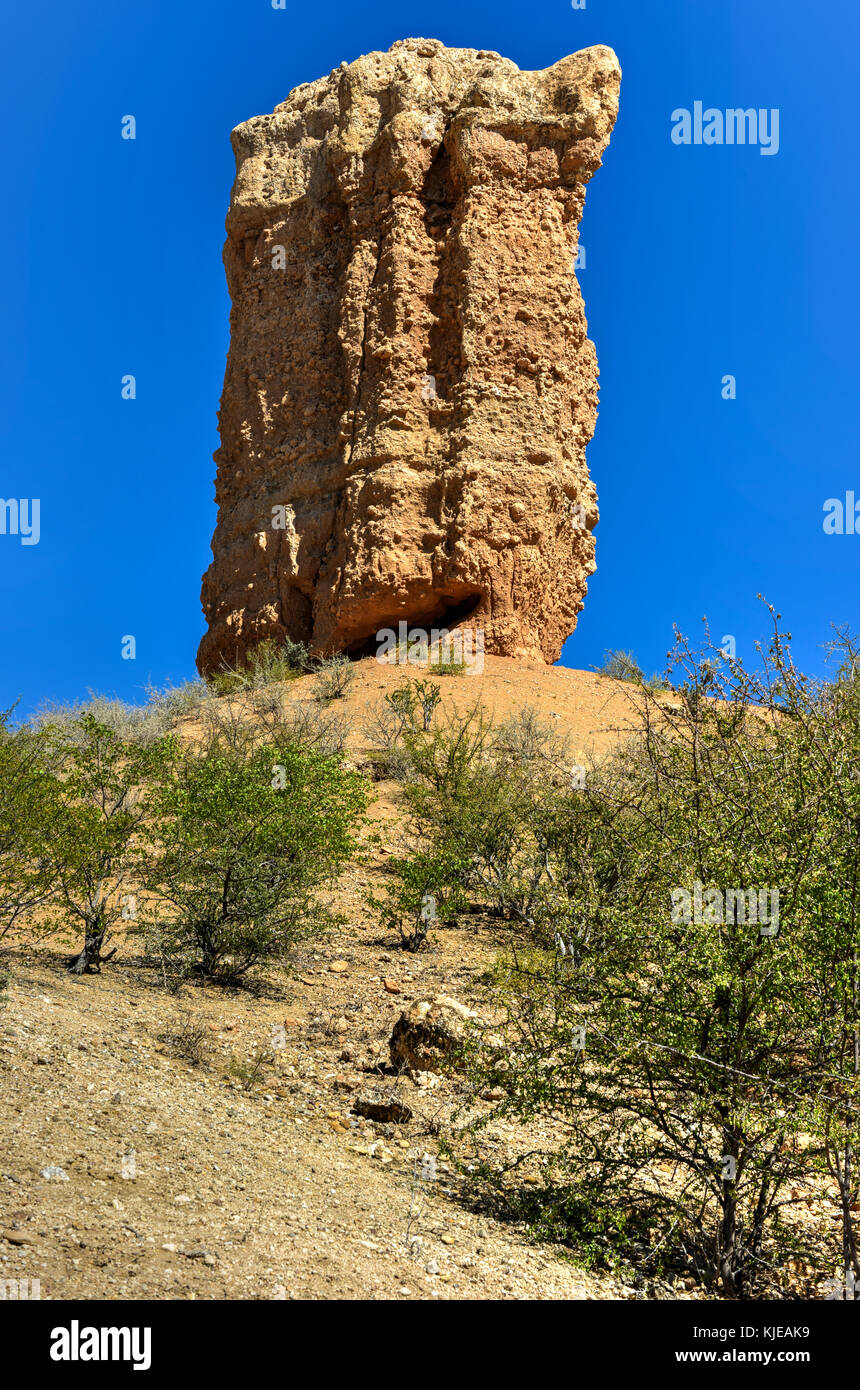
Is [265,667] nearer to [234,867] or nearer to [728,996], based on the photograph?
[234,867]

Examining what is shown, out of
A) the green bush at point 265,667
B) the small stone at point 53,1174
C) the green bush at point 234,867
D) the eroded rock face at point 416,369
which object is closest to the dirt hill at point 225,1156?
the small stone at point 53,1174

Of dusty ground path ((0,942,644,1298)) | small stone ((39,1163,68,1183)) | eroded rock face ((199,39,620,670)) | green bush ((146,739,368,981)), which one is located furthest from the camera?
eroded rock face ((199,39,620,670))

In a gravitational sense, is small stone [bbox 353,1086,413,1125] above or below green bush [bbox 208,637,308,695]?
below

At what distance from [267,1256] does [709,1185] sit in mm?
1950

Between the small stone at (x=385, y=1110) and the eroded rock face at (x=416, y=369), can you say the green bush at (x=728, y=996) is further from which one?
the eroded rock face at (x=416, y=369)

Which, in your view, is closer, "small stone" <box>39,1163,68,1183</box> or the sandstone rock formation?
"small stone" <box>39,1163,68,1183</box>

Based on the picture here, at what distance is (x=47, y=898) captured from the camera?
7102 mm

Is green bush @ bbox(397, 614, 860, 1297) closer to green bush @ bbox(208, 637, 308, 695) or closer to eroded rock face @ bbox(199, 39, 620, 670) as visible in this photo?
green bush @ bbox(208, 637, 308, 695)

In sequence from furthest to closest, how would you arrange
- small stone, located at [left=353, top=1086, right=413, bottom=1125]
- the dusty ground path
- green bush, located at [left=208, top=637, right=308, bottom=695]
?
1. green bush, located at [left=208, top=637, right=308, bottom=695]
2. small stone, located at [left=353, top=1086, right=413, bottom=1125]
3. the dusty ground path

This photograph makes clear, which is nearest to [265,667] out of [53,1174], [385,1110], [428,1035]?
[428,1035]

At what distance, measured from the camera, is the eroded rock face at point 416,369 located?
18.9 meters

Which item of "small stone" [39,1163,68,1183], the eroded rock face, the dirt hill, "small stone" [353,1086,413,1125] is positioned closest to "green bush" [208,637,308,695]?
the eroded rock face

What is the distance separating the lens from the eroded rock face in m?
18.9
